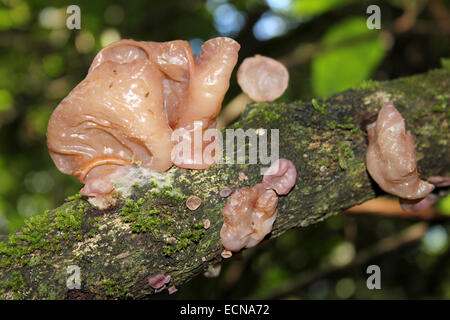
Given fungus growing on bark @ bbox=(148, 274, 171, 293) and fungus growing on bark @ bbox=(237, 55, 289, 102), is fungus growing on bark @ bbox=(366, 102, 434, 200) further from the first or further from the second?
fungus growing on bark @ bbox=(148, 274, 171, 293)

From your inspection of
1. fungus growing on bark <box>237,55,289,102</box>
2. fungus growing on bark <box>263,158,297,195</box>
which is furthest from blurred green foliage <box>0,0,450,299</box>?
fungus growing on bark <box>263,158,297,195</box>

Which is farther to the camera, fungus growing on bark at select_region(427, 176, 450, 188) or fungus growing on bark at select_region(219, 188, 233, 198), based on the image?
fungus growing on bark at select_region(427, 176, 450, 188)

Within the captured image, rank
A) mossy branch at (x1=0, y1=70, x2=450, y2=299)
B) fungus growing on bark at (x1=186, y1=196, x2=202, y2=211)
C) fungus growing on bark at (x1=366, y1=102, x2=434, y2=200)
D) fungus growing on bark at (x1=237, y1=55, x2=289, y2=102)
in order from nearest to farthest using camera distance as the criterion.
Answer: mossy branch at (x1=0, y1=70, x2=450, y2=299)
fungus growing on bark at (x1=186, y1=196, x2=202, y2=211)
fungus growing on bark at (x1=366, y1=102, x2=434, y2=200)
fungus growing on bark at (x1=237, y1=55, x2=289, y2=102)

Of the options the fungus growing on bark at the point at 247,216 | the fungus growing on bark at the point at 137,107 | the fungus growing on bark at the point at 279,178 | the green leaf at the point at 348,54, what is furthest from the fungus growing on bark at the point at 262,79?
the green leaf at the point at 348,54

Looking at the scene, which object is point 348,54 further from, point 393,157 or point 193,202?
point 193,202

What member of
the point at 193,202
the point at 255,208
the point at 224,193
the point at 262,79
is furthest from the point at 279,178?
the point at 262,79

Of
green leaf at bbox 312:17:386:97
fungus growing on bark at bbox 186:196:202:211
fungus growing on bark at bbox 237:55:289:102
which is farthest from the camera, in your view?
green leaf at bbox 312:17:386:97
